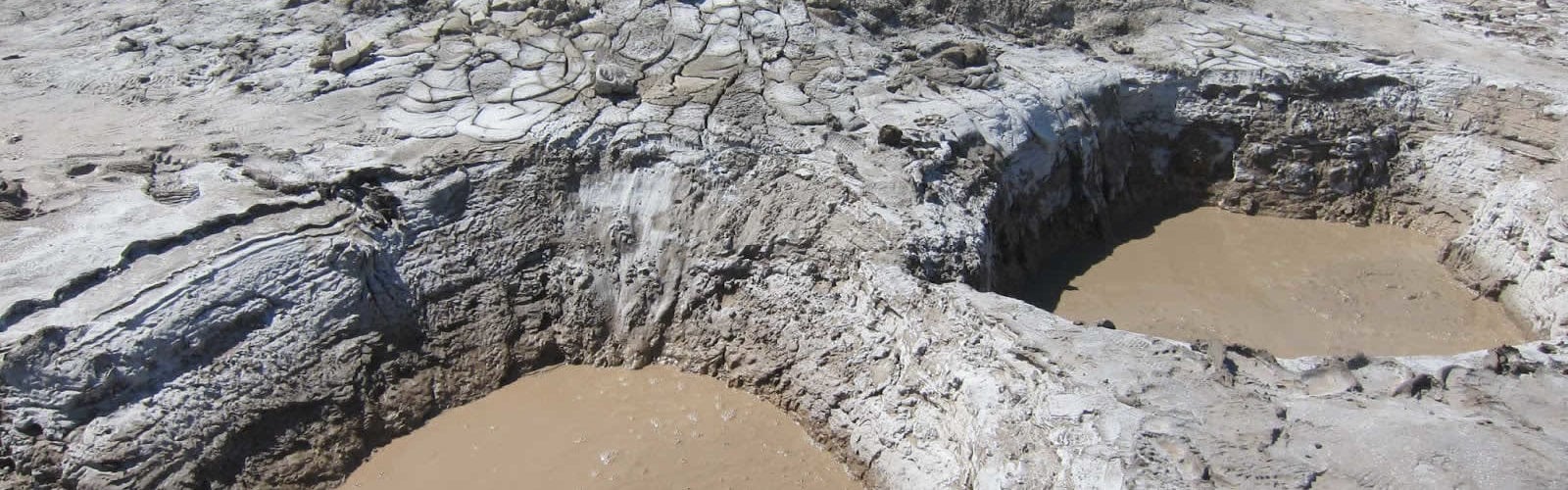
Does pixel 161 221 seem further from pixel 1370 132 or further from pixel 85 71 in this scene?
pixel 1370 132

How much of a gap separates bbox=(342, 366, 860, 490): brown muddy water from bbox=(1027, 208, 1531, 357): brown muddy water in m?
1.99

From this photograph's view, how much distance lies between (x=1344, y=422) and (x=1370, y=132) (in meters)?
4.10

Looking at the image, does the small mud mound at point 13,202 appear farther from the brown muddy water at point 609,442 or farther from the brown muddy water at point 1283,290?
the brown muddy water at point 1283,290

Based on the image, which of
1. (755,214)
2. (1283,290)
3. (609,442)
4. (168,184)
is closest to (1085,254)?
(1283,290)

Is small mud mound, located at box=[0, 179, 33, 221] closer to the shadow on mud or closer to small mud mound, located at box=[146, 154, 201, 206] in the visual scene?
small mud mound, located at box=[146, 154, 201, 206]

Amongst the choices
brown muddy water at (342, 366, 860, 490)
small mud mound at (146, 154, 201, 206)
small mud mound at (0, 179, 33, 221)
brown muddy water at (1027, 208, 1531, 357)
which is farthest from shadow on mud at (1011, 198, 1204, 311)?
small mud mound at (0, 179, 33, 221)

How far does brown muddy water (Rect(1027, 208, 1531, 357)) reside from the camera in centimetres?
580

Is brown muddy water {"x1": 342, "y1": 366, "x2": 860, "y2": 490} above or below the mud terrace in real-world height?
below

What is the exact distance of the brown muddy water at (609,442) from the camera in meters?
4.66

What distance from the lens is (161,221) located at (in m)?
4.77

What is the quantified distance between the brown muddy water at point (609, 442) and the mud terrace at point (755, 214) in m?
0.13

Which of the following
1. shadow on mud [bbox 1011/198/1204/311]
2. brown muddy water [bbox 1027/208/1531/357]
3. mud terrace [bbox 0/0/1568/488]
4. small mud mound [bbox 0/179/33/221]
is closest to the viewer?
mud terrace [bbox 0/0/1568/488]

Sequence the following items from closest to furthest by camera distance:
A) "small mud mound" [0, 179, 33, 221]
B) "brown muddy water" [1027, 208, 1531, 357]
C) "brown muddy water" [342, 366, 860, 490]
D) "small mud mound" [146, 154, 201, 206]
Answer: "brown muddy water" [342, 366, 860, 490] < "small mud mound" [0, 179, 33, 221] < "small mud mound" [146, 154, 201, 206] < "brown muddy water" [1027, 208, 1531, 357]

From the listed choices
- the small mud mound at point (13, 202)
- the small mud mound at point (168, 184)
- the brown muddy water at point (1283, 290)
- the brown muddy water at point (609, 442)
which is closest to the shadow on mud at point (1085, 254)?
the brown muddy water at point (1283, 290)
